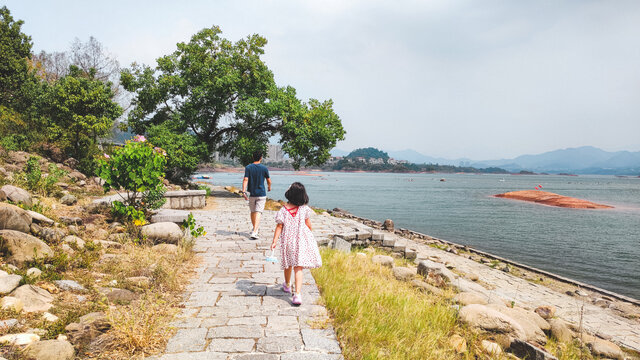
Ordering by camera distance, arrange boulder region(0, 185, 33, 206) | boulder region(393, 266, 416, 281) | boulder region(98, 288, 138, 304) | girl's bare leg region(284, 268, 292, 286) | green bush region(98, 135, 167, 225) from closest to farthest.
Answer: boulder region(98, 288, 138, 304) < girl's bare leg region(284, 268, 292, 286) < boulder region(0, 185, 33, 206) < green bush region(98, 135, 167, 225) < boulder region(393, 266, 416, 281)

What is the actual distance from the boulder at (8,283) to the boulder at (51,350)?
1.29 meters

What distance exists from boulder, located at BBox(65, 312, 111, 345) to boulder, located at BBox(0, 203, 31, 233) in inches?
114

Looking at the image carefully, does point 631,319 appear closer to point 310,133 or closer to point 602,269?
point 602,269

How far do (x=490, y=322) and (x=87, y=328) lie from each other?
5186 millimetres

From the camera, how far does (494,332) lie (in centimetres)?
480

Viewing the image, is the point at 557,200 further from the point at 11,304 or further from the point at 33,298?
the point at 11,304

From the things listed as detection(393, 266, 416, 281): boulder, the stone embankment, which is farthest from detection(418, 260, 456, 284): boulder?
the stone embankment

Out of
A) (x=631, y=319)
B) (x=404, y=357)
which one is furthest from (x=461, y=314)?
(x=631, y=319)

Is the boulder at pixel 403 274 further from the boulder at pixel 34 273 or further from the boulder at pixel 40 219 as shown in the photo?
the boulder at pixel 40 219

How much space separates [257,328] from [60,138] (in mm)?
17898

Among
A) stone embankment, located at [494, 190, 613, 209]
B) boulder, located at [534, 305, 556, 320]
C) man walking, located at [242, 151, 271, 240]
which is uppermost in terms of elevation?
man walking, located at [242, 151, 271, 240]

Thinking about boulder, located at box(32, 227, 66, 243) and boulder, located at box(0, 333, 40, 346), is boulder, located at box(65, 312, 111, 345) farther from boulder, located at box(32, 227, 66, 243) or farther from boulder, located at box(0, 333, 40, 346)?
boulder, located at box(32, 227, 66, 243)

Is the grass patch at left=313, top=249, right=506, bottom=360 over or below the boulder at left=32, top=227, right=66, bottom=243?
below

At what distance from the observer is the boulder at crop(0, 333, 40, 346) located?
2.81m
